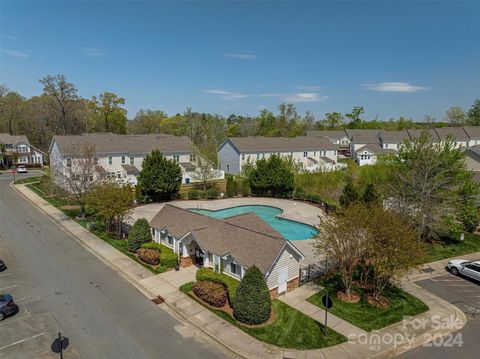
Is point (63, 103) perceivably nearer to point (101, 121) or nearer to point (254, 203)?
point (101, 121)

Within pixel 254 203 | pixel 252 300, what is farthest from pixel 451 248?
pixel 254 203

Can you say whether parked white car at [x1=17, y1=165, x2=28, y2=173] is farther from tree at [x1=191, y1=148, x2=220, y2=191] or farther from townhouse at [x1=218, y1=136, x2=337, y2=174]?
townhouse at [x1=218, y1=136, x2=337, y2=174]

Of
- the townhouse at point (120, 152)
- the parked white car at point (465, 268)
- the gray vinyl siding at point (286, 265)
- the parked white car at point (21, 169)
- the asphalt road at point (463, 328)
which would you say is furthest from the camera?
the parked white car at point (21, 169)

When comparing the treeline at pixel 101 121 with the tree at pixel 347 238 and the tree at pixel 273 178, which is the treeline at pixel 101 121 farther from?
the tree at pixel 347 238

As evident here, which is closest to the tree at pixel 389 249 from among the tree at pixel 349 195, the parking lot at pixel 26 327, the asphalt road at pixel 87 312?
the asphalt road at pixel 87 312

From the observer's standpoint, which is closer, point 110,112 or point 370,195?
point 370,195
